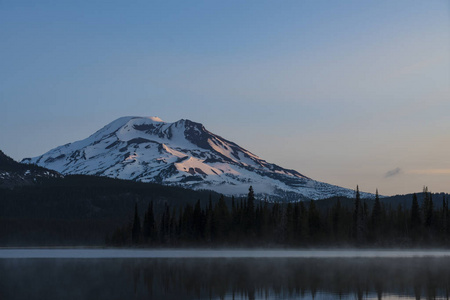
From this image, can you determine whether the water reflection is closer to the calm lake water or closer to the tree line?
the calm lake water

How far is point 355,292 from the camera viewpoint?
57.5 meters

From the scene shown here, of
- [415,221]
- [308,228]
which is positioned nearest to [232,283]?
[308,228]

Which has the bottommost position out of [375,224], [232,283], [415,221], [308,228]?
[232,283]

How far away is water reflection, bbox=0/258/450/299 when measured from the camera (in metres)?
56.4

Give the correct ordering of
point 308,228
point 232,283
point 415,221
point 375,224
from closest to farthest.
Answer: point 232,283
point 308,228
point 415,221
point 375,224

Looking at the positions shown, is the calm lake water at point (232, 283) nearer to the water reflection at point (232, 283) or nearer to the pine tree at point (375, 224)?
the water reflection at point (232, 283)

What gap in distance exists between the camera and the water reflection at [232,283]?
185ft

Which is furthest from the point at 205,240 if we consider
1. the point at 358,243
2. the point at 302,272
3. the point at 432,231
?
the point at 302,272

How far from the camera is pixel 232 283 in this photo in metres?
65.4

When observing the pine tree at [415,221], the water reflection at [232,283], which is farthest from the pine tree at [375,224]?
the water reflection at [232,283]

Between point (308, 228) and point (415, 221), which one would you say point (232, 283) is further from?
point (415, 221)

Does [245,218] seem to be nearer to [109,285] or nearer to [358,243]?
[358,243]

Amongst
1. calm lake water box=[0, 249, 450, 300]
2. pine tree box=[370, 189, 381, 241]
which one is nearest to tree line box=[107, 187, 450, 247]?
pine tree box=[370, 189, 381, 241]

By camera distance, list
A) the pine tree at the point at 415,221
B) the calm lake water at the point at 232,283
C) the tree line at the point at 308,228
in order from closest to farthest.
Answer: the calm lake water at the point at 232,283
the tree line at the point at 308,228
the pine tree at the point at 415,221
